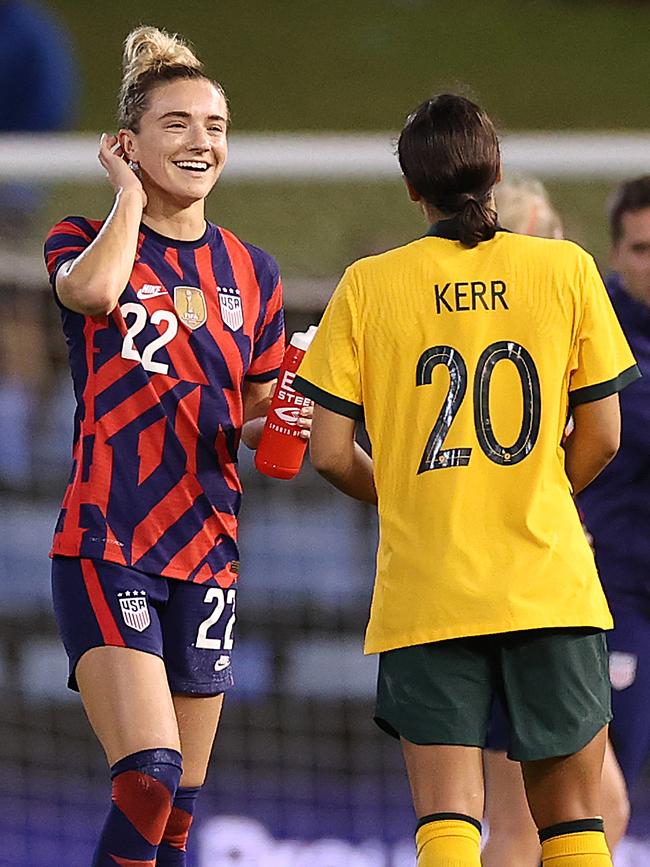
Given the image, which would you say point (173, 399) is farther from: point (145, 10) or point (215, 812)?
point (145, 10)

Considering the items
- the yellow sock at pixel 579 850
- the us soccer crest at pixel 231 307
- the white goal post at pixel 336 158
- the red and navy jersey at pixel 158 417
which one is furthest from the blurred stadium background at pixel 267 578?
the yellow sock at pixel 579 850

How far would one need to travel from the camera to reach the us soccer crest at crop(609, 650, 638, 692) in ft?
12.4

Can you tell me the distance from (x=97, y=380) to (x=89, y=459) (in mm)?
156

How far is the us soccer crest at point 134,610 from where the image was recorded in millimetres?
3115

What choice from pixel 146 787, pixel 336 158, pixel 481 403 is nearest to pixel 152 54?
pixel 481 403

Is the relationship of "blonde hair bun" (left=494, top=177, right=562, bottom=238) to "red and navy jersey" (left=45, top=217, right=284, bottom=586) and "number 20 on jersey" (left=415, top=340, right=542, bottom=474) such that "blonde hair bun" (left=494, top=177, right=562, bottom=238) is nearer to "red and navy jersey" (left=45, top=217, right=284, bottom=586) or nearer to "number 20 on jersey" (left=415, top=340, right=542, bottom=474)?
"red and navy jersey" (left=45, top=217, right=284, bottom=586)

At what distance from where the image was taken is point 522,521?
9.18 ft

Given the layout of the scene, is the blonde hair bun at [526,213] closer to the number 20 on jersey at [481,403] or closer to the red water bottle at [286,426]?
the red water bottle at [286,426]

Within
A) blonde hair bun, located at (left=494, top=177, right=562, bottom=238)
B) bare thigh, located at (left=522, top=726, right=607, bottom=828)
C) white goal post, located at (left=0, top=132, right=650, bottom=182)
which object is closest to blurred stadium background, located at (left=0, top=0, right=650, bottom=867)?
white goal post, located at (left=0, top=132, right=650, bottom=182)

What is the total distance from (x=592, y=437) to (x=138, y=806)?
1071 mm

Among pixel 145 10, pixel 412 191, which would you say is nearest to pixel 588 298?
pixel 412 191

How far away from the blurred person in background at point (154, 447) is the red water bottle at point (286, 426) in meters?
0.11

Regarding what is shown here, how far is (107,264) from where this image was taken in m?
3.10

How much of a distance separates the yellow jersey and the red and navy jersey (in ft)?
1.43
